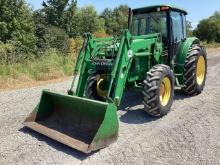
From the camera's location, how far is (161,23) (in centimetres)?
789

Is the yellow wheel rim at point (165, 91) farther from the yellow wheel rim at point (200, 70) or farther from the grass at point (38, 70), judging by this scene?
the grass at point (38, 70)

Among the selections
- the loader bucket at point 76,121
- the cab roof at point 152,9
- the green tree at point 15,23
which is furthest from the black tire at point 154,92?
the green tree at point 15,23

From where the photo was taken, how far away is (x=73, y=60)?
15.3 m

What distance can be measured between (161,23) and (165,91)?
1847 mm

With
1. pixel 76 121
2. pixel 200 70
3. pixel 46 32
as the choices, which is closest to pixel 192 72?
pixel 200 70

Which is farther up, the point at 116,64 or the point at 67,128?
the point at 116,64

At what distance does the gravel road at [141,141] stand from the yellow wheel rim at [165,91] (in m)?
0.30

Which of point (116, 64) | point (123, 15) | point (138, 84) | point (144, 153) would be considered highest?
point (123, 15)

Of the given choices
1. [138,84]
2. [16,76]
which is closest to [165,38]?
[138,84]

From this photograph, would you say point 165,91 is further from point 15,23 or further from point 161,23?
point 15,23

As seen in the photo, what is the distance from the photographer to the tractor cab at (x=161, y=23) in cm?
784

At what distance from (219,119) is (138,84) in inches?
74.0

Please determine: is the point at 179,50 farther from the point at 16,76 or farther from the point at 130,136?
the point at 16,76

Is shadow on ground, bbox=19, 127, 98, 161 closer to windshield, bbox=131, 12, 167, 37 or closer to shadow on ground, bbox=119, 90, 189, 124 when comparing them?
shadow on ground, bbox=119, 90, 189, 124
